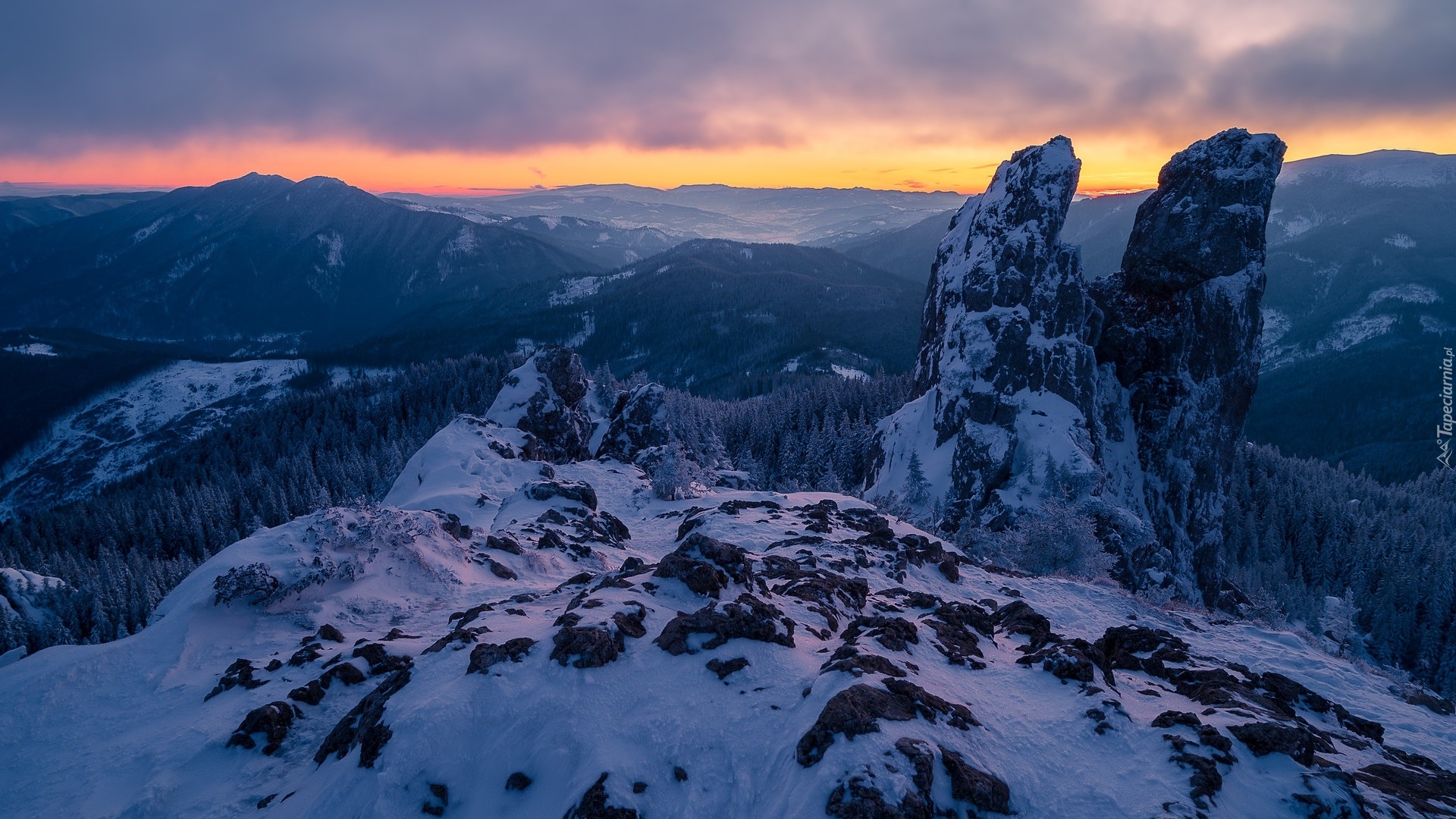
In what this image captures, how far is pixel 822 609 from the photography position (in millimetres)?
18641

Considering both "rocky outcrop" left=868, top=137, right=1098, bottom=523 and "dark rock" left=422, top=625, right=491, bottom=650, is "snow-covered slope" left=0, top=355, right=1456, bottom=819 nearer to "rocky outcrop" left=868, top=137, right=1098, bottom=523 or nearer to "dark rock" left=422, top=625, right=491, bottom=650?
"dark rock" left=422, top=625, right=491, bottom=650

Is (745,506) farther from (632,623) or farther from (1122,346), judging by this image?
(1122,346)

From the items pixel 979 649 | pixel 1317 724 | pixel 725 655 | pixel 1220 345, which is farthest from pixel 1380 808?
pixel 1220 345

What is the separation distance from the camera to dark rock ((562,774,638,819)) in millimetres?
10383

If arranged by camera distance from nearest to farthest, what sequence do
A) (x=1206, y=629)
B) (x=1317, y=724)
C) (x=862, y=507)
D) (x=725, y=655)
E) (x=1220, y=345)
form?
1. (x=725, y=655)
2. (x=1317, y=724)
3. (x=1206, y=629)
4. (x=862, y=507)
5. (x=1220, y=345)

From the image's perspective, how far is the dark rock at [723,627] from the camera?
14.5m

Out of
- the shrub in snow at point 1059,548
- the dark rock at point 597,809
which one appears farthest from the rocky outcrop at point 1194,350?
the dark rock at point 597,809

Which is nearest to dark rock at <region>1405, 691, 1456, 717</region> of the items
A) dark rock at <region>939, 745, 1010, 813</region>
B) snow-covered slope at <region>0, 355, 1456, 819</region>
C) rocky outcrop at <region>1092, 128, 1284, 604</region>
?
snow-covered slope at <region>0, 355, 1456, 819</region>

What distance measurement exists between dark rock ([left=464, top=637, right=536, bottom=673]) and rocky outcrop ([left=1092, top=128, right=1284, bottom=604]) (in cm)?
5609

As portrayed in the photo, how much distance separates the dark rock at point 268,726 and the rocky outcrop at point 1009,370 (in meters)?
42.9

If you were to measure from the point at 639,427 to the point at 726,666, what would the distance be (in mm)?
57403

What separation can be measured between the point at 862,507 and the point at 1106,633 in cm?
1609

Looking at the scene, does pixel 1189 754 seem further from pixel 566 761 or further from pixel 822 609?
pixel 566 761

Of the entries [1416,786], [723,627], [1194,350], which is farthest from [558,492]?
[1194,350]
